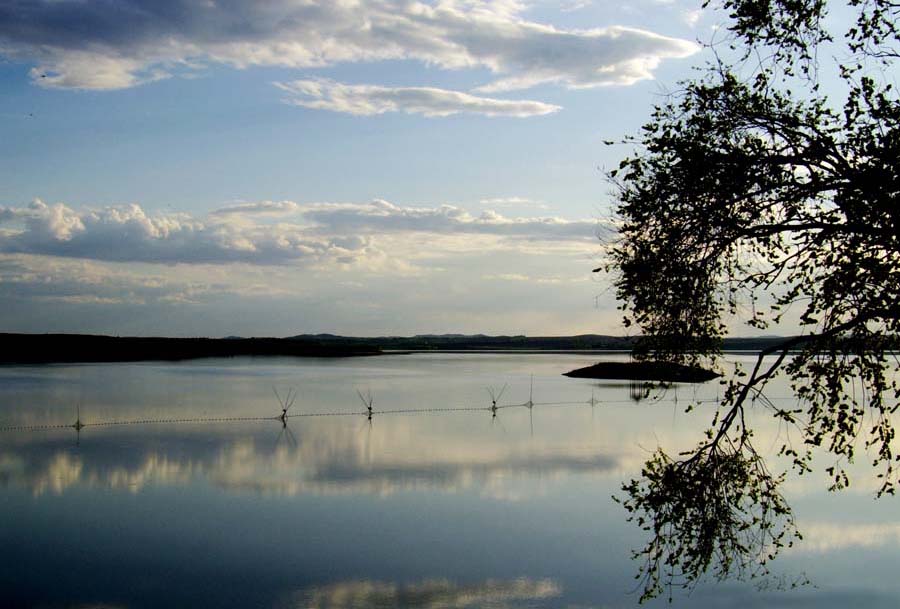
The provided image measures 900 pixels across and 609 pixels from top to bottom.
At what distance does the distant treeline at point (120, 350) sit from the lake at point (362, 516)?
91743 mm

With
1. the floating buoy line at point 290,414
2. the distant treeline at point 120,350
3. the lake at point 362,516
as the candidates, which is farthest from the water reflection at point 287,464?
the distant treeline at point 120,350

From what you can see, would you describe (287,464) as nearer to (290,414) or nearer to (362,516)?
(362,516)

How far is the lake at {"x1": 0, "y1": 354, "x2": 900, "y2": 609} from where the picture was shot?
16984mm

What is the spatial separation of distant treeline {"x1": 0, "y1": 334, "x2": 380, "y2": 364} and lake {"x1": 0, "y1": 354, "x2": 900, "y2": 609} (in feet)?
301

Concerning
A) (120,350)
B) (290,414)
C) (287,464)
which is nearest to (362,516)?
(287,464)

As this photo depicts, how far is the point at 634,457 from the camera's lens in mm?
35219

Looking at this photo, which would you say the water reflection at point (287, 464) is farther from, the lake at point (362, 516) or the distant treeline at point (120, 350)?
the distant treeline at point (120, 350)

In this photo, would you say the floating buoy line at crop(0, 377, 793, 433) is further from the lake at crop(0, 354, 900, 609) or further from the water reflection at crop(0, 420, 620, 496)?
the water reflection at crop(0, 420, 620, 496)

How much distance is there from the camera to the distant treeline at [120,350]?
13696 centimetres

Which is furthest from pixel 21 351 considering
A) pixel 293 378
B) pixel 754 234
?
pixel 754 234

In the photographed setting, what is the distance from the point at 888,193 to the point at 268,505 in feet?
63.4

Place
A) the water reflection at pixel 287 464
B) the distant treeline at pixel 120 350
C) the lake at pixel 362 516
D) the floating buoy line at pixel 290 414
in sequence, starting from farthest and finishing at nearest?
the distant treeline at pixel 120 350 → the floating buoy line at pixel 290 414 → the water reflection at pixel 287 464 → the lake at pixel 362 516

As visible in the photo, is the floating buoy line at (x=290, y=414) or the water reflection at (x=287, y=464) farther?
the floating buoy line at (x=290, y=414)

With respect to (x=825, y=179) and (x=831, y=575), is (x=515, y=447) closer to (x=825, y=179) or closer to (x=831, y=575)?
(x=831, y=575)
